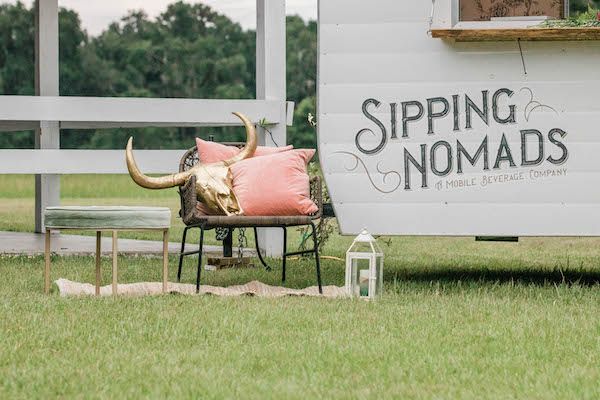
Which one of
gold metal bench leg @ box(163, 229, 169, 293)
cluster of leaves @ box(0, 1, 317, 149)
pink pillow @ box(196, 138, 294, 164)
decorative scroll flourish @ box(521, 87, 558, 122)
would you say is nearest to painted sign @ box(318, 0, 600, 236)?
decorative scroll flourish @ box(521, 87, 558, 122)

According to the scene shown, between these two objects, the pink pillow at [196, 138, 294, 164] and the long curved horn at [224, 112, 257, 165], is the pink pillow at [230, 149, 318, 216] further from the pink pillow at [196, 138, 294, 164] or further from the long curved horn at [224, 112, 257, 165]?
the pink pillow at [196, 138, 294, 164]

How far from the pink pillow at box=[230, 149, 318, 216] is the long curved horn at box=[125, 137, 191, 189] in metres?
0.26

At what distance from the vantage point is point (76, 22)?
21.9 metres

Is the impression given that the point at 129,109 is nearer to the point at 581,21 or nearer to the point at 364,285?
the point at 364,285

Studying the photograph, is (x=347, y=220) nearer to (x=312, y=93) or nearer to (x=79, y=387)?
(x=79, y=387)

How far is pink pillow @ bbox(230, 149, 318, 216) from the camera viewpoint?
5418 millimetres

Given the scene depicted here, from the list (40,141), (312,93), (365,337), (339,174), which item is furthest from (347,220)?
(312,93)

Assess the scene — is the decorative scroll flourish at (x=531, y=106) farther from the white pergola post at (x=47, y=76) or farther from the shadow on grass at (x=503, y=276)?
the white pergola post at (x=47, y=76)

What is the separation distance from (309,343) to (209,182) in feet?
5.91

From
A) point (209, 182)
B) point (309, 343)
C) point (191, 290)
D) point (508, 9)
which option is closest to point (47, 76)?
point (209, 182)

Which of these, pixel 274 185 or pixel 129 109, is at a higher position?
pixel 129 109

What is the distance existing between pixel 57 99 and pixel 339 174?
2222 mm

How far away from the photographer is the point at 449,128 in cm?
542

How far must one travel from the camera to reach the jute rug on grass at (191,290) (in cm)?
515
